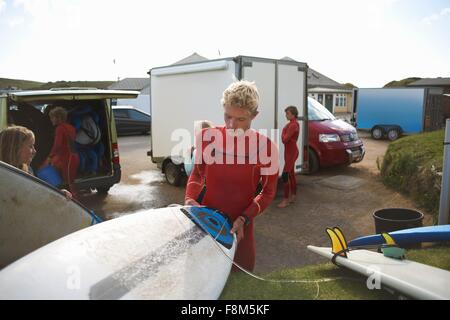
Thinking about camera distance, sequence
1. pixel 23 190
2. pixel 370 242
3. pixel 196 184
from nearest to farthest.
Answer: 1. pixel 196 184
2. pixel 23 190
3. pixel 370 242

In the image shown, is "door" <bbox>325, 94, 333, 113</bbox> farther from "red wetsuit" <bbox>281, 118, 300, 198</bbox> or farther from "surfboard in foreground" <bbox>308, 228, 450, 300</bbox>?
"surfboard in foreground" <bbox>308, 228, 450, 300</bbox>

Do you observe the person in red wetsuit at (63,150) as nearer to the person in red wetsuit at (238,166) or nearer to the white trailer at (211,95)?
the white trailer at (211,95)

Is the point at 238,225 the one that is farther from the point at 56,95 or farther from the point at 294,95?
the point at 294,95

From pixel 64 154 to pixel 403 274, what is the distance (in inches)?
213

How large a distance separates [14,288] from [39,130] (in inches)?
237

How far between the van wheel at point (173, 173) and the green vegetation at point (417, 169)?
4838mm

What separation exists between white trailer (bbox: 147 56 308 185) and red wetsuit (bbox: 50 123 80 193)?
272 centimetres

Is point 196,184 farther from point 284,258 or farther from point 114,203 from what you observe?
point 114,203

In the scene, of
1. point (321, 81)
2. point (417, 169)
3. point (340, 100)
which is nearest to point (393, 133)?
point (417, 169)

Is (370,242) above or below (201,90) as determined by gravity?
below

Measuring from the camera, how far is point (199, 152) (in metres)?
2.63

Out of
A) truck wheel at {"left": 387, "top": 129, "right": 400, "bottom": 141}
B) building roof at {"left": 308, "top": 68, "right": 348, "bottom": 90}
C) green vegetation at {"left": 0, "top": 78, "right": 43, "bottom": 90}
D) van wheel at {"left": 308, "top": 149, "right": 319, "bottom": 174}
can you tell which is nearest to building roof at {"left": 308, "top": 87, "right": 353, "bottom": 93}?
building roof at {"left": 308, "top": 68, "right": 348, "bottom": 90}

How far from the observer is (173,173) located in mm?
8961
